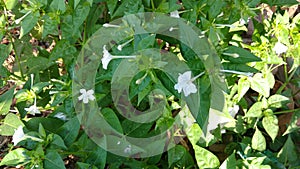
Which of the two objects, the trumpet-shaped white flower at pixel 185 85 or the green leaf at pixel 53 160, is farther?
the green leaf at pixel 53 160

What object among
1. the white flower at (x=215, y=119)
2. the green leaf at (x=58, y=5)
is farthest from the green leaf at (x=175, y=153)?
the green leaf at (x=58, y=5)

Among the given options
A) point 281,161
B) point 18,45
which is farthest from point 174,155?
point 18,45

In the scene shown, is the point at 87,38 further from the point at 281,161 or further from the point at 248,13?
the point at 281,161

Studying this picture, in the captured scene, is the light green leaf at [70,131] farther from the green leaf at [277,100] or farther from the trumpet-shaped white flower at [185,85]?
the green leaf at [277,100]

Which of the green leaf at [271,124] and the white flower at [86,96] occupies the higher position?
the white flower at [86,96]

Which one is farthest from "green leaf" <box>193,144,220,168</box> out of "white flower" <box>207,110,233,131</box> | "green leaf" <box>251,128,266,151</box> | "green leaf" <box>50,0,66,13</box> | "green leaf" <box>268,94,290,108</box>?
"green leaf" <box>50,0,66,13</box>

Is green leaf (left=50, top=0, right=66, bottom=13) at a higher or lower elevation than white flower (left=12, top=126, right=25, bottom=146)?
higher

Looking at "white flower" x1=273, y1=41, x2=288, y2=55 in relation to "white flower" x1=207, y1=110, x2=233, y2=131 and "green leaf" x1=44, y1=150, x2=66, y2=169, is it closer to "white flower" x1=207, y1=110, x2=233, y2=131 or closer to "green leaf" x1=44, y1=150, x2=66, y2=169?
"white flower" x1=207, y1=110, x2=233, y2=131
